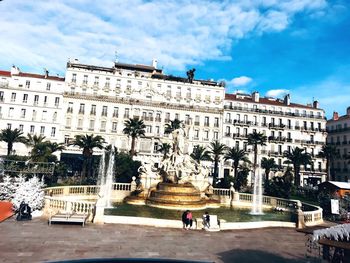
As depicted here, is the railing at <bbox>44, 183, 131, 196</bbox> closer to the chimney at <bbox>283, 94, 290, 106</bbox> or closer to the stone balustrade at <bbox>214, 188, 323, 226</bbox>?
the stone balustrade at <bbox>214, 188, 323, 226</bbox>

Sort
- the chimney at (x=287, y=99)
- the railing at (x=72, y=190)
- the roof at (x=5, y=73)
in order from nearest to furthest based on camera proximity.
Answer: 1. the railing at (x=72, y=190)
2. the roof at (x=5, y=73)
3. the chimney at (x=287, y=99)

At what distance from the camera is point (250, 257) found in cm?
1105

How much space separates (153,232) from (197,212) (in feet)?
31.9

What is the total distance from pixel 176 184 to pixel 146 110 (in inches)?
1438

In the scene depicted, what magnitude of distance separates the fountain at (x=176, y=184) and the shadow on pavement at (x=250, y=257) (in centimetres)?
1247

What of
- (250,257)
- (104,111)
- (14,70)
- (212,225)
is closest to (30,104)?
(14,70)

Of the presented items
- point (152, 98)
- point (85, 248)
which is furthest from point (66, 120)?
point (85, 248)

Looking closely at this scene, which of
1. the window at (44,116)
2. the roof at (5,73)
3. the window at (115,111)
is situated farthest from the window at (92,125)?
the roof at (5,73)

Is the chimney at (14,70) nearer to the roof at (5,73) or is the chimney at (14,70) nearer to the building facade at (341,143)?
the roof at (5,73)

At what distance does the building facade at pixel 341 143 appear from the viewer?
213 feet

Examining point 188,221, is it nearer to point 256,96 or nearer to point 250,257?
point 250,257

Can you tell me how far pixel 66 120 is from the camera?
189 feet

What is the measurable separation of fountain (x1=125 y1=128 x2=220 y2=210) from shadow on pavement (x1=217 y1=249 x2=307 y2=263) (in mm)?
12466

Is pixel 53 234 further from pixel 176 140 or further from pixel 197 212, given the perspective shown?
pixel 176 140
